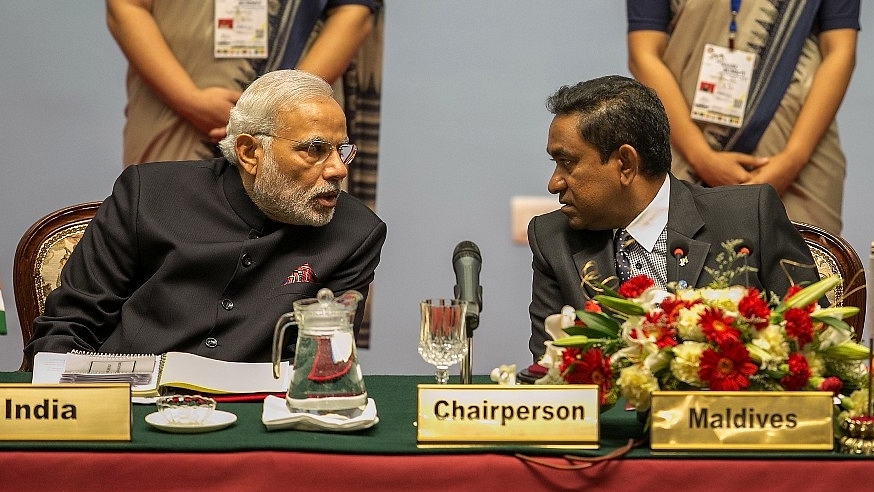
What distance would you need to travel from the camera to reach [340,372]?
213 centimetres

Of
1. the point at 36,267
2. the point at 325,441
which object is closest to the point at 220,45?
the point at 36,267

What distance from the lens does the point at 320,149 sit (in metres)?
3.12

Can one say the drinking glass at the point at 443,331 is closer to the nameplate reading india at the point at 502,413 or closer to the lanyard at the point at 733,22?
the nameplate reading india at the point at 502,413

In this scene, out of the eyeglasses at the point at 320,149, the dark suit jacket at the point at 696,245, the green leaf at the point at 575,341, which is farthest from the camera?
the eyeglasses at the point at 320,149

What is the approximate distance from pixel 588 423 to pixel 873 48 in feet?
9.41

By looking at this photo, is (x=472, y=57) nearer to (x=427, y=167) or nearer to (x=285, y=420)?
(x=427, y=167)

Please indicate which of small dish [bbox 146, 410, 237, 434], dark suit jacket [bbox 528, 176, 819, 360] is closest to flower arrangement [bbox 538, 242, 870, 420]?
small dish [bbox 146, 410, 237, 434]

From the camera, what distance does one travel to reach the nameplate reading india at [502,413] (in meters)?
1.97

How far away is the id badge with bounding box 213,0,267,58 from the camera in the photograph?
166 inches

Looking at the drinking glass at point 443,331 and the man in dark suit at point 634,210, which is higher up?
the man in dark suit at point 634,210

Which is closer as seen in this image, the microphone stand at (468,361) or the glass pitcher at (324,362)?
the glass pitcher at (324,362)

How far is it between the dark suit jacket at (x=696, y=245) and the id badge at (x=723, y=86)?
4.04 feet

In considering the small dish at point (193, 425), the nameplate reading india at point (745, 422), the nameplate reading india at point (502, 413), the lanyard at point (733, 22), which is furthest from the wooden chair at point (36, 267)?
the lanyard at point (733, 22)

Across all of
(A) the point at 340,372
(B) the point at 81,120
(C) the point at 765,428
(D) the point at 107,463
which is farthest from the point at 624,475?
(B) the point at 81,120
